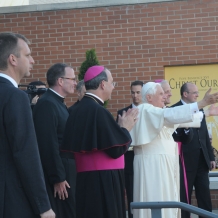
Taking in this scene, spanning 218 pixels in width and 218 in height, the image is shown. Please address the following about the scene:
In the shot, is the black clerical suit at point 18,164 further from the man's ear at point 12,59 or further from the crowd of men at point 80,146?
the man's ear at point 12,59

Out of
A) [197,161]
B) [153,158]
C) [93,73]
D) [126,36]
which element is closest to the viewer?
[93,73]

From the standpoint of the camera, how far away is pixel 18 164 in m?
3.59

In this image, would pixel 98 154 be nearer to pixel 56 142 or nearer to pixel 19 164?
pixel 56 142

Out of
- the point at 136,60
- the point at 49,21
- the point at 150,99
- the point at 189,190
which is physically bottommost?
the point at 189,190

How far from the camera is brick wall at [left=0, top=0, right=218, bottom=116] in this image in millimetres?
9859

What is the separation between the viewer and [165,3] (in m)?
9.91

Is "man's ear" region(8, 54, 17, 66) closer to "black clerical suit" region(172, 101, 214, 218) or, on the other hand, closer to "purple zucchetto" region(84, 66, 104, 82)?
"purple zucchetto" region(84, 66, 104, 82)

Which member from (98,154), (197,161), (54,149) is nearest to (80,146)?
(98,154)

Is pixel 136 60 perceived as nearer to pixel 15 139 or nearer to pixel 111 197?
pixel 111 197

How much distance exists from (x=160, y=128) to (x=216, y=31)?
425cm

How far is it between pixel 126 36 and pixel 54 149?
4.83 metres

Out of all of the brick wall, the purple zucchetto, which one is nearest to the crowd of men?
the purple zucchetto

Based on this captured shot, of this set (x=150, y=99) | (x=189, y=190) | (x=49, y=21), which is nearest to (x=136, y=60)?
(x=49, y=21)

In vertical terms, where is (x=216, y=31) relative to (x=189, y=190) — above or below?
above
